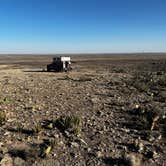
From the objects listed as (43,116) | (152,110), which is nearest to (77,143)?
(43,116)

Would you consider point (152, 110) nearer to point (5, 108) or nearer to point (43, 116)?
point (43, 116)

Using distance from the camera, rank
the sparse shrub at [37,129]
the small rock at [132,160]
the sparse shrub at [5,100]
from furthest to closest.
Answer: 1. the sparse shrub at [5,100]
2. the sparse shrub at [37,129]
3. the small rock at [132,160]

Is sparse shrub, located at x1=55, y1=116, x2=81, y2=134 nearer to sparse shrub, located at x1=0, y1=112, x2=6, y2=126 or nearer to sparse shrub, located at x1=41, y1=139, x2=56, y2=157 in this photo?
sparse shrub, located at x1=41, y1=139, x2=56, y2=157

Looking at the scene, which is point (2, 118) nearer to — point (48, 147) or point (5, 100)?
point (48, 147)

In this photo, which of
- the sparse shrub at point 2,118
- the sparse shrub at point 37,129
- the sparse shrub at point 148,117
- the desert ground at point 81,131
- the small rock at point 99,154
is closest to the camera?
the desert ground at point 81,131

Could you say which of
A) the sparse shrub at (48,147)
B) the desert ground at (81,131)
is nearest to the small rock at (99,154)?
the desert ground at (81,131)

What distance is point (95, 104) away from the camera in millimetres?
12820

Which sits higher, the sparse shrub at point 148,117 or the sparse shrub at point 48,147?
the sparse shrub at point 148,117

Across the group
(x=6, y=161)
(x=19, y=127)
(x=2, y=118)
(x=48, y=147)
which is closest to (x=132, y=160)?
(x=48, y=147)

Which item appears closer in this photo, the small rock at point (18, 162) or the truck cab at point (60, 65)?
the small rock at point (18, 162)

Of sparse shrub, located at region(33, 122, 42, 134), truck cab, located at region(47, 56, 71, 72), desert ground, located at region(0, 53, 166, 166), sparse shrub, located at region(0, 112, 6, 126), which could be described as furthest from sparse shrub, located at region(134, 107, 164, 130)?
truck cab, located at region(47, 56, 71, 72)

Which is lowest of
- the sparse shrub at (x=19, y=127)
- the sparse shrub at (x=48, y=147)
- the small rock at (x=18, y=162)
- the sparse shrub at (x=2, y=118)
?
the small rock at (x=18, y=162)

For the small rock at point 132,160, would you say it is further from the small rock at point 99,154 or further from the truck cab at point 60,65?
the truck cab at point 60,65

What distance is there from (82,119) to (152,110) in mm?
2865
